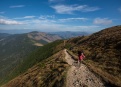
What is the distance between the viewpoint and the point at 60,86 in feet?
103

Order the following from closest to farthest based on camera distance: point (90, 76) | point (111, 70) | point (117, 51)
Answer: point (90, 76)
point (111, 70)
point (117, 51)

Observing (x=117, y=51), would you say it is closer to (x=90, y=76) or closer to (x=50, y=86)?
(x=90, y=76)

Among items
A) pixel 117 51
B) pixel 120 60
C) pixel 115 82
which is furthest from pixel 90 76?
pixel 117 51

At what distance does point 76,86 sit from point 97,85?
3.95 m

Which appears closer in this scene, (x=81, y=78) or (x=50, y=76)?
(x=81, y=78)

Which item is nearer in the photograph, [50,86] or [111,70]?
[50,86]

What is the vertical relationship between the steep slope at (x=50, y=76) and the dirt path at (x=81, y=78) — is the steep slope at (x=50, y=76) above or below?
below

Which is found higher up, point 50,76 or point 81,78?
point 81,78

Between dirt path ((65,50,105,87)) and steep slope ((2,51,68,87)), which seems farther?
steep slope ((2,51,68,87))

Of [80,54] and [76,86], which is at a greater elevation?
[80,54]

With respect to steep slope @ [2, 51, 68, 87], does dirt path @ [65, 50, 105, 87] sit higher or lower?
higher

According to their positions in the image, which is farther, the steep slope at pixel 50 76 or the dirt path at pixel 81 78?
the steep slope at pixel 50 76

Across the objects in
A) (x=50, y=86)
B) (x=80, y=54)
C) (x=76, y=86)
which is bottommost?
(x=50, y=86)

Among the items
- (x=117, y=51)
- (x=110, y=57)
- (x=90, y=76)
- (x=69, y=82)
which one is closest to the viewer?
(x=69, y=82)
